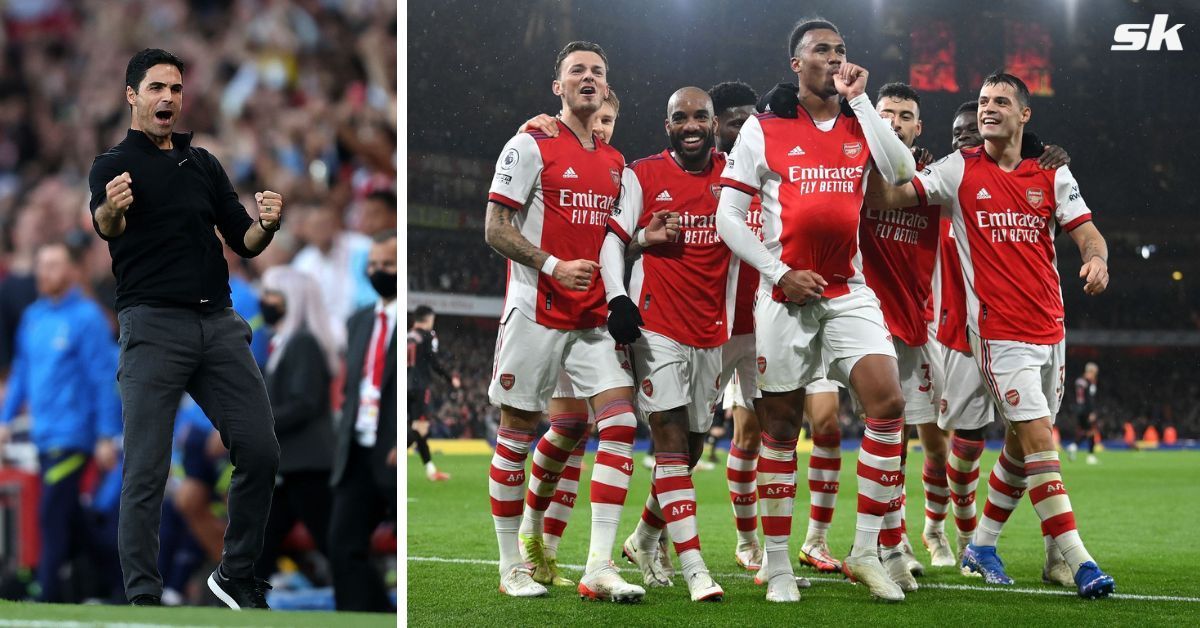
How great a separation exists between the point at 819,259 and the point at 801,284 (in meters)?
0.17

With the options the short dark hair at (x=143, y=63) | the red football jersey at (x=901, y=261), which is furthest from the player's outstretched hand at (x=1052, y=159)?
the short dark hair at (x=143, y=63)

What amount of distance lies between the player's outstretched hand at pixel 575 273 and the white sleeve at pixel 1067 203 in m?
1.64

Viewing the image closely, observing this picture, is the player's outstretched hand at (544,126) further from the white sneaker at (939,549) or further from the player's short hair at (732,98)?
the white sneaker at (939,549)

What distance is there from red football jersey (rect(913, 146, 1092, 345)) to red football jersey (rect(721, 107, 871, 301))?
0.44 m

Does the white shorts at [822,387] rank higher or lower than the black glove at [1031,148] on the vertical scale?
lower

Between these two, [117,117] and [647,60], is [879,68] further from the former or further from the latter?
[117,117]

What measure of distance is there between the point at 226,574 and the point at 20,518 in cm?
442

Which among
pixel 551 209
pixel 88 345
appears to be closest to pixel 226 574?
pixel 551 209

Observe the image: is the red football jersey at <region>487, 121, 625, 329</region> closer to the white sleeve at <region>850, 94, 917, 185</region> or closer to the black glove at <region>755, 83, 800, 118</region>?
the black glove at <region>755, 83, 800, 118</region>

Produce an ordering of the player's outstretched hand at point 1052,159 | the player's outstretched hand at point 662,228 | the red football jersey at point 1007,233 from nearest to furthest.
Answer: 1. the player's outstretched hand at point 662,228
2. the red football jersey at point 1007,233
3. the player's outstretched hand at point 1052,159

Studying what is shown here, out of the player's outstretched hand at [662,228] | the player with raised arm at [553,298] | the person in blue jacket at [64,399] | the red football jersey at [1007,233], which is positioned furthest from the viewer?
the person in blue jacket at [64,399]

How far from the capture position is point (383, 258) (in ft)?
16.5

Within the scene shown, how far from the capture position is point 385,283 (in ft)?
16.3

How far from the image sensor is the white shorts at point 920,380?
4.84 m
